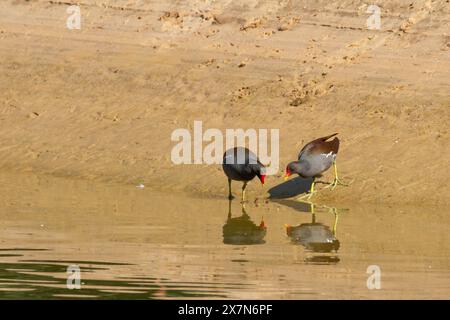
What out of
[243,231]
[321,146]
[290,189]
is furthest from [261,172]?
[243,231]

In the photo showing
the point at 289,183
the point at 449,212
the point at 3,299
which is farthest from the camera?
the point at 289,183

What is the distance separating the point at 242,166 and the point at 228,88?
154 inches

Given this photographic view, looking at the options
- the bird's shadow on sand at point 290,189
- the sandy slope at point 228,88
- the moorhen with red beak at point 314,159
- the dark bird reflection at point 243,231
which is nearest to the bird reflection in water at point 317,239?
the dark bird reflection at point 243,231

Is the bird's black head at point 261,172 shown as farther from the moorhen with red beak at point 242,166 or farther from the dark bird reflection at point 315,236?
the dark bird reflection at point 315,236

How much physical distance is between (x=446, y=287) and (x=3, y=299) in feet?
12.2

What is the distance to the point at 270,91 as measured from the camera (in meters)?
20.2

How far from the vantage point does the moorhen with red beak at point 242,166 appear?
55.1 ft

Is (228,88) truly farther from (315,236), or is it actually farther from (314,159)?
(315,236)

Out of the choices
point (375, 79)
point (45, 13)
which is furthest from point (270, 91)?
point (45, 13)

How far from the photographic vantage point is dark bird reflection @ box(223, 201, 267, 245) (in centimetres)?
1454

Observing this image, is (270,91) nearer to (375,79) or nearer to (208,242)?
(375,79)

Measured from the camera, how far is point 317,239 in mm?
14664

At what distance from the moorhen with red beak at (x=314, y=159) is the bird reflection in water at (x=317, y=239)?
0.81m

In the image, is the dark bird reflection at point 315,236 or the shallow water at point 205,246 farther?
the dark bird reflection at point 315,236
